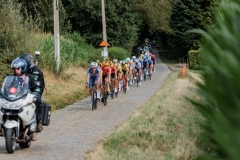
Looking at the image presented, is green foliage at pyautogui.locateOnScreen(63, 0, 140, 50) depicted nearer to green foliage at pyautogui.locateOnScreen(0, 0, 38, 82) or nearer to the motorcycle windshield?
green foliage at pyautogui.locateOnScreen(0, 0, 38, 82)

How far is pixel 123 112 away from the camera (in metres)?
18.8

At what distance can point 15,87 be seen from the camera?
1084 centimetres

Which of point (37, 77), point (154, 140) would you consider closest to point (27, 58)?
point (37, 77)

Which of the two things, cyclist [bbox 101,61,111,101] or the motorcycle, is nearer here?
the motorcycle

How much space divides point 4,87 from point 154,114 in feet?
20.2

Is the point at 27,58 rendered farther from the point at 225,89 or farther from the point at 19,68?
the point at 225,89

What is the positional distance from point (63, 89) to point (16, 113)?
15.2m

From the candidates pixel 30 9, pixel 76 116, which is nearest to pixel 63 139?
pixel 76 116

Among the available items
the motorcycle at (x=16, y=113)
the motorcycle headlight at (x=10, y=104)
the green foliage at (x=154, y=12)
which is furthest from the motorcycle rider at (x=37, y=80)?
the green foliage at (x=154, y=12)

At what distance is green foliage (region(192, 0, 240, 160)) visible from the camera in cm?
184

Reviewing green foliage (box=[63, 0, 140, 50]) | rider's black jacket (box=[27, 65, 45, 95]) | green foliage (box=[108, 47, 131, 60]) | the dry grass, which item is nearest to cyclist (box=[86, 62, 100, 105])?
the dry grass

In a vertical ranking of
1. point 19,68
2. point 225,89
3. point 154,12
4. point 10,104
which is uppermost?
point 154,12

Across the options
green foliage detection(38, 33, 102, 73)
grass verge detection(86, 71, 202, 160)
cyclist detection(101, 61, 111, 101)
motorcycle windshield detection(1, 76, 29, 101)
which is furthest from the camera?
green foliage detection(38, 33, 102, 73)

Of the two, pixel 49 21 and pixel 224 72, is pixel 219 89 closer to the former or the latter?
pixel 224 72
